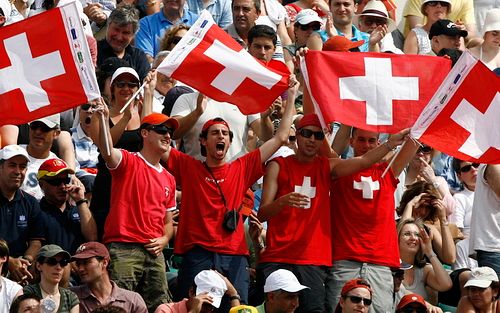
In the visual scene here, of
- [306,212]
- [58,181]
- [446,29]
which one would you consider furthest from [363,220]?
[446,29]

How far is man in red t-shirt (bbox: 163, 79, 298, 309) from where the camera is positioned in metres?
14.8

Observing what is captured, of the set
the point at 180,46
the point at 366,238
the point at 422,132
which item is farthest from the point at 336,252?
the point at 180,46

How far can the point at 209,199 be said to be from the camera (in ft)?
48.9

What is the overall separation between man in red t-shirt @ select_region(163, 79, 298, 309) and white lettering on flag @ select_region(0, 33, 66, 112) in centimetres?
145

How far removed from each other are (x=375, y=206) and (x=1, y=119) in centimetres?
334

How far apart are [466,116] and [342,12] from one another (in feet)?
16.3

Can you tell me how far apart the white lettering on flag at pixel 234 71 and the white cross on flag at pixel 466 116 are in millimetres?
1366

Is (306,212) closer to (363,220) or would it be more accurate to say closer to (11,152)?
(363,220)

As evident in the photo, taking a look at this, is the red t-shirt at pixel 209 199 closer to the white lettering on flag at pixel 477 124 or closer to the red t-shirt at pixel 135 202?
the red t-shirt at pixel 135 202

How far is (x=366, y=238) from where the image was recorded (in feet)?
50.0

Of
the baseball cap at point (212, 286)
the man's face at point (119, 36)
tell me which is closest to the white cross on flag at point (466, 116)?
the baseball cap at point (212, 286)

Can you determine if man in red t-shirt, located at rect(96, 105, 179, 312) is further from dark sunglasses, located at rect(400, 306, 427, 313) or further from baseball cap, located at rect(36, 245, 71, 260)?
dark sunglasses, located at rect(400, 306, 427, 313)

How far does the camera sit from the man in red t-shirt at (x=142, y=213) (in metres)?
14.6

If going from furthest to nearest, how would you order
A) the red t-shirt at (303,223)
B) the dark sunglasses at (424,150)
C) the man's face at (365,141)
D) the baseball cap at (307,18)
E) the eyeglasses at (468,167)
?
the baseball cap at (307,18) → the eyeglasses at (468,167) → the dark sunglasses at (424,150) → the man's face at (365,141) → the red t-shirt at (303,223)
